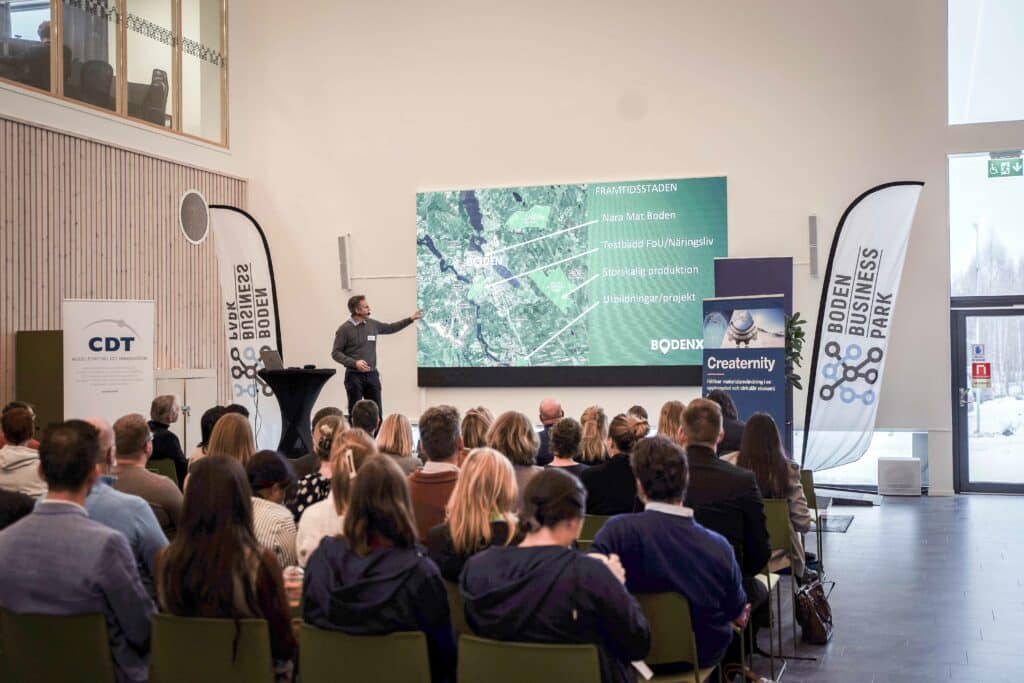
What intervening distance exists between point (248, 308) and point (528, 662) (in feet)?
32.2

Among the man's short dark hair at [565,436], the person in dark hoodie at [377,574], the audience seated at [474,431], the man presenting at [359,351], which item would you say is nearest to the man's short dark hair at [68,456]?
the person in dark hoodie at [377,574]

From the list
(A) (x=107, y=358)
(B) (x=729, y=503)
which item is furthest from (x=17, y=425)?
(A) (x=107, y=358)

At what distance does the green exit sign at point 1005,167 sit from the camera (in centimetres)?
1027

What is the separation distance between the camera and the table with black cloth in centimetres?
780

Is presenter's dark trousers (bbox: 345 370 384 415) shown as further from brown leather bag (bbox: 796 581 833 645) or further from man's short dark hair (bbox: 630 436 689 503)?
man's short dark hair (bbox: 630 436 689 503)

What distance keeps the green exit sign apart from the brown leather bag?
22.6 feet

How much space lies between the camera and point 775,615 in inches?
227

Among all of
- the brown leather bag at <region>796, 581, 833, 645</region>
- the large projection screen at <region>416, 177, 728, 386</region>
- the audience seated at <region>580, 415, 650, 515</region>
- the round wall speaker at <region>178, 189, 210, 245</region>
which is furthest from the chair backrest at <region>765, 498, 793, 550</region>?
the round wall speaker at <region>178, 189, 210, 245</region>

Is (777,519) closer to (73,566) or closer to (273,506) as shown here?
(273,506)

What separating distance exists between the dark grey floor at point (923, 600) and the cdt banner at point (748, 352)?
125 centimetres

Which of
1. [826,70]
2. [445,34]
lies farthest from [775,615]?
[445,34]

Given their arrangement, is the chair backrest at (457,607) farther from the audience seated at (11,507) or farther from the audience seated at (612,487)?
the audience seated at (11,507)

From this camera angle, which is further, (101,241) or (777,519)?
(101,241)

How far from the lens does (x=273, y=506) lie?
3.76m
